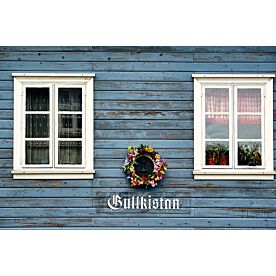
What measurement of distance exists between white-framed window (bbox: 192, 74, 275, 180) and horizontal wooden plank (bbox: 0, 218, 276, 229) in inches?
22.6

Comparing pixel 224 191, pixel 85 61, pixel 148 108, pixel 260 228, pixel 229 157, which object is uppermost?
pixel 85 61

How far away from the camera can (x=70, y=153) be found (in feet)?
24.0

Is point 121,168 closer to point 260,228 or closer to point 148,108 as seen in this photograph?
point 148,108

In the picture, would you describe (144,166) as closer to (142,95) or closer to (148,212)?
(148,212)

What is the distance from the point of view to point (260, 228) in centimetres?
730

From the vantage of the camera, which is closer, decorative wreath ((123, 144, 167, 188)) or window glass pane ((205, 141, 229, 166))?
decorative wreath ((123, 144, 167, 188))

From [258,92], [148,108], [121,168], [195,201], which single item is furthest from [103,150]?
[258,92]

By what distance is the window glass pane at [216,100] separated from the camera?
733 centimetres

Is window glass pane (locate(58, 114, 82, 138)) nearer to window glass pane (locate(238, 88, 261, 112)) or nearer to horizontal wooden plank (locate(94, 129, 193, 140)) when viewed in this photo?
→ horizontal wooden plank (locate(94, 129, 193, 140))

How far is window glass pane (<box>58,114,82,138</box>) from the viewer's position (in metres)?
7.30

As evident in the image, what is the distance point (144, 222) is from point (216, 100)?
185 centimetres

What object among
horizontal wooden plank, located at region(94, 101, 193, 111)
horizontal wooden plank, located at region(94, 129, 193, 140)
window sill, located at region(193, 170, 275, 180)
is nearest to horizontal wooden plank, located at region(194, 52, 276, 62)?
horizontal wooden plank, located at region(94, 101, 193, 111)

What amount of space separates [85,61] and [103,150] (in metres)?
→ 1.18

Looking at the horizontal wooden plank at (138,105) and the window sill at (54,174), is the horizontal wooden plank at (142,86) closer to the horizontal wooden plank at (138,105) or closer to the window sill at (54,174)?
the horizontal wooden plank at (138,105)
